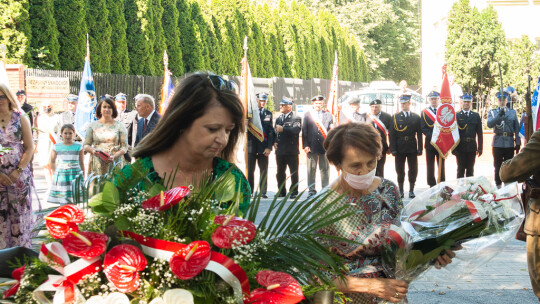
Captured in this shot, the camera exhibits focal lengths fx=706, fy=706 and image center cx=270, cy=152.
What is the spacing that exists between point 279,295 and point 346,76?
4185 cm

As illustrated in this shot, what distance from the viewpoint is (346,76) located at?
42.9 meters

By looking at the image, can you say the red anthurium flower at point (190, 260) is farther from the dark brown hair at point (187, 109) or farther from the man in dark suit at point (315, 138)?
the man in dark suit at point (315, 138)

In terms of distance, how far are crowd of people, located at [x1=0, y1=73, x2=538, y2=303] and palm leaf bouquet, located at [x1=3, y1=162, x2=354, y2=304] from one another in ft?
0.60

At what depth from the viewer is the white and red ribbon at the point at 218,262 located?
1.54 metres

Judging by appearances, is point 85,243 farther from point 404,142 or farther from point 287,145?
point 404,142

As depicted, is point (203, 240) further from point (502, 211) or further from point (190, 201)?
point (502, 211)

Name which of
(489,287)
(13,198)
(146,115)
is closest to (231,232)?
(13,198)

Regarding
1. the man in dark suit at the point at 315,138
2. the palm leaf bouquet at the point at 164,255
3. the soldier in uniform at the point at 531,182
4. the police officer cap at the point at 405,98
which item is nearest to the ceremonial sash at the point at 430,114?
the police officer cap at the point at 405,98

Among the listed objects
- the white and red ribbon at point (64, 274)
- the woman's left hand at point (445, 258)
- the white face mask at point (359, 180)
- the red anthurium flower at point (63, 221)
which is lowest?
the woman's left hand at point (445, 258)

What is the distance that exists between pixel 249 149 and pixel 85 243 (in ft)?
41.6

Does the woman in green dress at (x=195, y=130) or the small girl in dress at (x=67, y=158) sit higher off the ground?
the woman in green dress at (x=195, y=130)

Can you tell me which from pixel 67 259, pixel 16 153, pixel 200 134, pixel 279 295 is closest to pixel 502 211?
pixel 200 134

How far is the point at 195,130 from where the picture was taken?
8.34 feet

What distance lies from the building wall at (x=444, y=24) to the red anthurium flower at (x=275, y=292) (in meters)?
27.1
